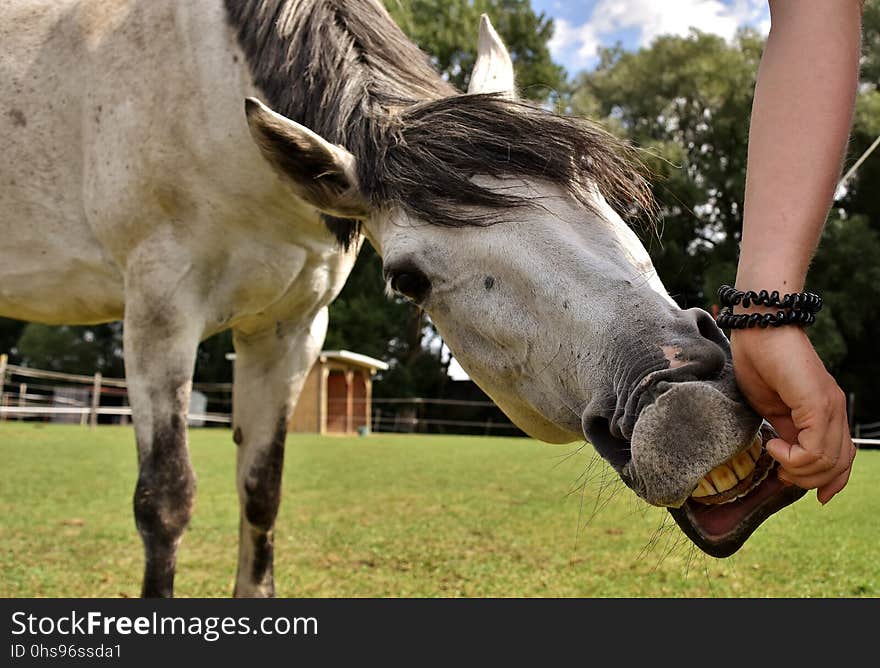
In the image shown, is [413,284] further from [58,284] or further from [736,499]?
[58,284]

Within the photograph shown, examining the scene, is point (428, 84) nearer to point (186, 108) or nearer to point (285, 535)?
point (186, 108)

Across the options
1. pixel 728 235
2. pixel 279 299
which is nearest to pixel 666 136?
pixel 728 235

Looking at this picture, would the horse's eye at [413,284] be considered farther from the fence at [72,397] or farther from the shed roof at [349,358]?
the fence at [72,397]

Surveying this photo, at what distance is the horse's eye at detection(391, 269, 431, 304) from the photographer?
187 cm

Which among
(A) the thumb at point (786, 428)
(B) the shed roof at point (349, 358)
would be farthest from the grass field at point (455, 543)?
A: (B) the shed roof at point (349, 358)

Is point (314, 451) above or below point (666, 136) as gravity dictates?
below

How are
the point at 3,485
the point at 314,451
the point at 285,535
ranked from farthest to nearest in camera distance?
the point at 314,451 → the point at 3,485 → the point at 285,535

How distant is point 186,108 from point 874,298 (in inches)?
797

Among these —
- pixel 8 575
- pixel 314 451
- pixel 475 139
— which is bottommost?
pixel 8 575

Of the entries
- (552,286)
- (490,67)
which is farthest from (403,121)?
(552,286)

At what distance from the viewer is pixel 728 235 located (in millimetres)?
13648

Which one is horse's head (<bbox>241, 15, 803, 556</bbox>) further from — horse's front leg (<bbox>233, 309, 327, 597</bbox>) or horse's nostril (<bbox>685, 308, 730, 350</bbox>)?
horse's front leg (<bbox>233, 309, 327, 597</bbox>)

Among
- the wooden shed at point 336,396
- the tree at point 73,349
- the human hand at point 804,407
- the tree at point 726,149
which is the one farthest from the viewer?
the tree at point 73,349

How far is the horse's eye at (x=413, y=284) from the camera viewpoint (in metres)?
1.87
